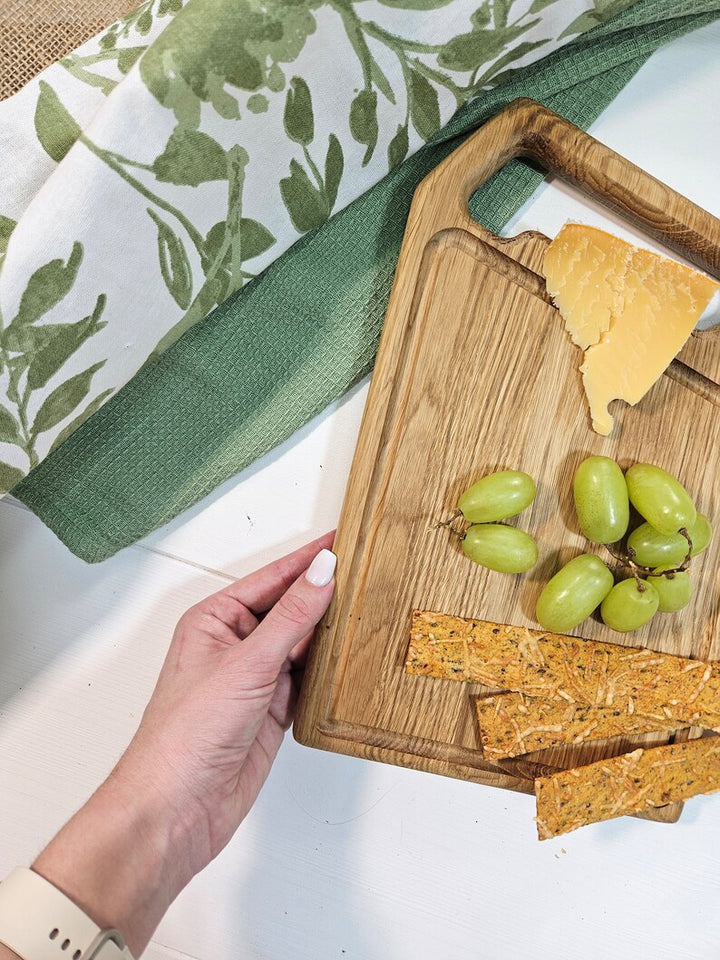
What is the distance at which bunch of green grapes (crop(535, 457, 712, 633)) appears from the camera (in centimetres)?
79

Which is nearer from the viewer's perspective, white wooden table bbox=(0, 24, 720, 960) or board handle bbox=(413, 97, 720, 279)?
board handle bbox=(413, 97, 720, 279)

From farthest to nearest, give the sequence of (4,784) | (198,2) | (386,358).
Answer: (4,784) → (386,358) → (198,2)

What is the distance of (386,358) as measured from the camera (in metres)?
0.83

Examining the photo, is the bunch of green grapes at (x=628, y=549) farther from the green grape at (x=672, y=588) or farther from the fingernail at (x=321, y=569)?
the fingernail at (x=321, y=569)

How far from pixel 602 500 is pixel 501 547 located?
0.12 metres

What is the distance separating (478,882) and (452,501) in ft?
1.68

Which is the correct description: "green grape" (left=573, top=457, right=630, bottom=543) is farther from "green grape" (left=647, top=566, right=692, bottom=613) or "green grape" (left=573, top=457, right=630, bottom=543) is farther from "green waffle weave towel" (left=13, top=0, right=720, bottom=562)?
"green waffle weave towel" (left=13, top=0, right=720, bottom=562)

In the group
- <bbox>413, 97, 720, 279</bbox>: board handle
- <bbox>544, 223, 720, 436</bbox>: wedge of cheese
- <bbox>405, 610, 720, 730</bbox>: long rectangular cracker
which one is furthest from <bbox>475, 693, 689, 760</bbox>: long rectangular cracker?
<bbox>413, 97, 720, 279</bbox>: board handle

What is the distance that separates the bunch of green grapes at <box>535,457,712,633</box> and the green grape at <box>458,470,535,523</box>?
7 cm

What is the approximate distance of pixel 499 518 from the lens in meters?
0.81

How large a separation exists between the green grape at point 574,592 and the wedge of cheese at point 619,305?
6.6 inches

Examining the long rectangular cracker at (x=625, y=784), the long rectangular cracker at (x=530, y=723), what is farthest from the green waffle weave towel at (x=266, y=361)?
the long rectangular cracker at (x=625, y=784)

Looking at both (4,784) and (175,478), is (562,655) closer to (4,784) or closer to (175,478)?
(175,478)

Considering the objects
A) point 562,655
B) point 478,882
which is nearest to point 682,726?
point 562,655
